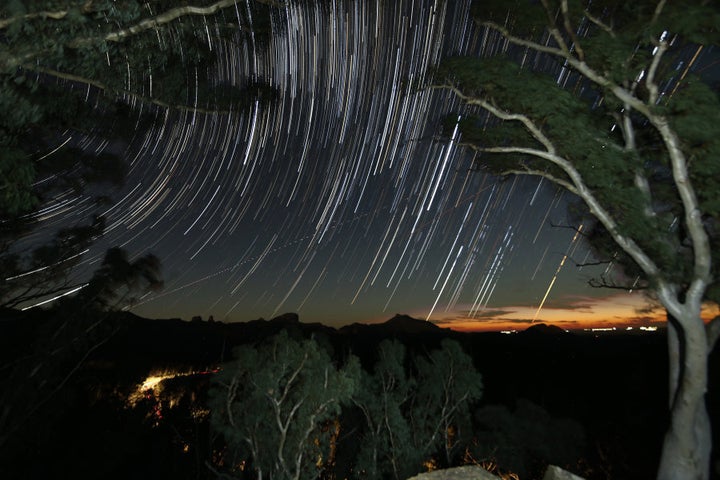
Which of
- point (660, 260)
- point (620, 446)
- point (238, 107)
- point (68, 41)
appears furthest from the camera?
point (620, 446)

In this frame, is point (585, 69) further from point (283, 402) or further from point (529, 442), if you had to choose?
point (529, 442)

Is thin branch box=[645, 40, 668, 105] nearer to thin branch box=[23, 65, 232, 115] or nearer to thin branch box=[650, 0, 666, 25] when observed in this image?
thin branch box=[650, 0, 666, 25]

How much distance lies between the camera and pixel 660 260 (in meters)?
6.95

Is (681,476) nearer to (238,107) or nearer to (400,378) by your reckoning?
(238,107)

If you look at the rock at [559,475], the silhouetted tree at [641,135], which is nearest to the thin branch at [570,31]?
the silhouetted tree at [641,135]

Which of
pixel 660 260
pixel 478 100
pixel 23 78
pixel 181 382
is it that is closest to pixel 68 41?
pixel 23 78

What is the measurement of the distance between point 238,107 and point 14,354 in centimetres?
1382

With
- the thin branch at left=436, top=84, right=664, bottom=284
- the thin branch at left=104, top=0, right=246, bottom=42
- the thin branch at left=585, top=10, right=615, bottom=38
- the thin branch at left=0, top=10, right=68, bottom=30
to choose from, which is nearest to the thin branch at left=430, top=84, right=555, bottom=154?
the thin branch at left=436, top=84, right=664, bottom=284

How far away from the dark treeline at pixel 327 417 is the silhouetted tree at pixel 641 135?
22.3 ft

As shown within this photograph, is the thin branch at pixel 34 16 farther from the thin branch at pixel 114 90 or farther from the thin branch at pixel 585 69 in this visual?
the thin branch at pixel 585 69

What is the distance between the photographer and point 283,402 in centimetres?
1200

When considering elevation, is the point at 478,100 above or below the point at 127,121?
above

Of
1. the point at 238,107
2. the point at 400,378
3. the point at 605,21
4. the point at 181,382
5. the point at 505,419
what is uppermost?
the point at 605,21

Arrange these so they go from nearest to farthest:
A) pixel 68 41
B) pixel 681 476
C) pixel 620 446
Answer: pixel 68 41 < pixel 681 476 < pixel 620 446
